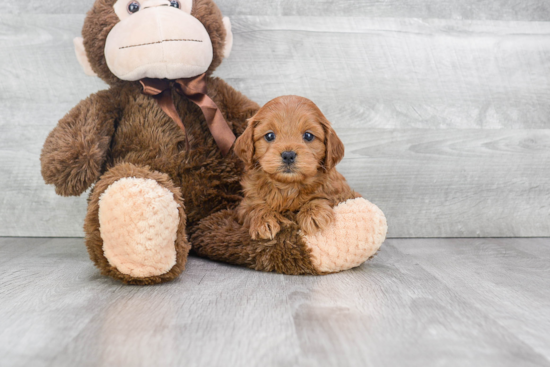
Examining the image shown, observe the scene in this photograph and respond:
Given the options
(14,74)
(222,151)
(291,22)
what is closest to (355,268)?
(222,151)

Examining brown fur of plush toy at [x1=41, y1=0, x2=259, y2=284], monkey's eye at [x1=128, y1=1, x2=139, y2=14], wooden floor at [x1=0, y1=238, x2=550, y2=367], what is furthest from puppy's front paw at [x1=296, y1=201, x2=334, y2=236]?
monkey's eye at [x1=128, y1=1, x2=139, y2=14]

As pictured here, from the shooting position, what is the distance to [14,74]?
57.4 inches

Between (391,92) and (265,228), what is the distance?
73 centimetres

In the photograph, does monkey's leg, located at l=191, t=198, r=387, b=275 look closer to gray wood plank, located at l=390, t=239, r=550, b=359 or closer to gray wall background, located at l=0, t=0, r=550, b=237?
gray wood plank, located at l=390, t=239, r=550, b=359

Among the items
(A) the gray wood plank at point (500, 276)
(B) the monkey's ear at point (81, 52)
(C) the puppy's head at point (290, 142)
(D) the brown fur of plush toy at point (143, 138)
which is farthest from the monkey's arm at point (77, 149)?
(A) the gray wood plank at point (500, 276)

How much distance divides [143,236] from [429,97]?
1.03m

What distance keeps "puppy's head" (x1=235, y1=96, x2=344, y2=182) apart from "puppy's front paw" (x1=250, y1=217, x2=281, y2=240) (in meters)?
0.10

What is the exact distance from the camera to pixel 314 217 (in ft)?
3.38

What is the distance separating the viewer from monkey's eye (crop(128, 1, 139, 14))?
1160mm

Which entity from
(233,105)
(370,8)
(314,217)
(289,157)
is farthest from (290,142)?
(370,8)

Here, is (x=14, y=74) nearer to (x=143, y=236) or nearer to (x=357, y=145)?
(x=143, y=236)

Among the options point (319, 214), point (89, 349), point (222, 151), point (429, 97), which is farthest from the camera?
point (429, 97)

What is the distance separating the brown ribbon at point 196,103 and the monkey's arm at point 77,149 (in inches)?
5.3

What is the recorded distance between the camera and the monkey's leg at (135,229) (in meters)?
0.93
